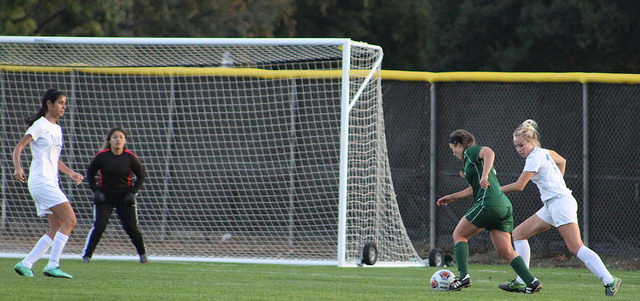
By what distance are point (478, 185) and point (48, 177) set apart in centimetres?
411

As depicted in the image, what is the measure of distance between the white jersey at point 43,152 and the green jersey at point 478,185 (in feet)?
13.1

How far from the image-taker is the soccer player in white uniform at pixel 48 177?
9273mm

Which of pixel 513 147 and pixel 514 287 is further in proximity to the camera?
pixel 513 147

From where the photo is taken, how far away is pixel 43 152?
9.38 meters

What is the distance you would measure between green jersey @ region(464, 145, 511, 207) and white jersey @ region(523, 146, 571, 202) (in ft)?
1.06

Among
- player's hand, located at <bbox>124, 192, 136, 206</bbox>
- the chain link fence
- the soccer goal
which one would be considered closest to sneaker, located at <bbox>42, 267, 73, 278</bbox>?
player's hand, located at <bbox>124, 192, 136, 206</bbox>

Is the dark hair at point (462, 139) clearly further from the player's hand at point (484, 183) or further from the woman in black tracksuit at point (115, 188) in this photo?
the woman in black tracksuit at point (115, 188)

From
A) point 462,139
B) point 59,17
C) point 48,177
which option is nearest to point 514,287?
point 462,139

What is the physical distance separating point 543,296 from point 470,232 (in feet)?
2.94

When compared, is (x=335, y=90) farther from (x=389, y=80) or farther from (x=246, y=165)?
(x=246, y=165)

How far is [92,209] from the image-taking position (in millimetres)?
14938

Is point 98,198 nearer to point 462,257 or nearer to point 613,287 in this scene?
point 462,257

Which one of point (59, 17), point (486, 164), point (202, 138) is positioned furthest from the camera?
point (59, 17)

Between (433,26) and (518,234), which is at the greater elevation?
(433,26)
